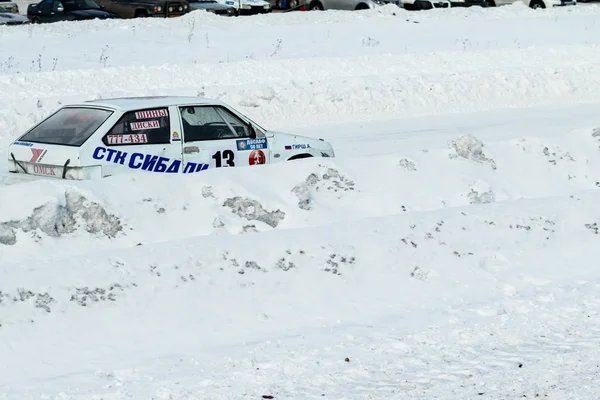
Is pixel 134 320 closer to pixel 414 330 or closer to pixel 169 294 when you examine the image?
pixel 169 294

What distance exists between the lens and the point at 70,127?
11375 millimetres

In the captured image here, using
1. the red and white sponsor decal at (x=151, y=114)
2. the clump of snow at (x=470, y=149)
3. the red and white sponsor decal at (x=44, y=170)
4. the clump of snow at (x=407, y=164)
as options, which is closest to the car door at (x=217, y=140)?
the red and white sponsor decal at (x=151, y=114)

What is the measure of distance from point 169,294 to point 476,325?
7.63ft

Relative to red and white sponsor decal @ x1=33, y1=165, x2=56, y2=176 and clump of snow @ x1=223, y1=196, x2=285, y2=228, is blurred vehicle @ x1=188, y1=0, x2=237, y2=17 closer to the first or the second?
red and white sponsor decal @ x1=33, y1=165, x2=56, y2=176

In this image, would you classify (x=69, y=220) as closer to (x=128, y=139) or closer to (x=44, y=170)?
(x=44, y=170)

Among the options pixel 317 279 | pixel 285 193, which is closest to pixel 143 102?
pixel 285 193

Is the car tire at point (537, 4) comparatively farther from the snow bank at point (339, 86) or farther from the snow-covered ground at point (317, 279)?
the snow-covered ground at point (317, 279)

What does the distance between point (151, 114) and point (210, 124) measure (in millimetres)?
757

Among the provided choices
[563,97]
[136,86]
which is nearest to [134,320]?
[136,86]

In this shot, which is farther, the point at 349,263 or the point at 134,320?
the point at 349,263

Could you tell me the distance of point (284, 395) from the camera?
6.70 m

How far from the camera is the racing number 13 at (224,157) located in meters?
12.0

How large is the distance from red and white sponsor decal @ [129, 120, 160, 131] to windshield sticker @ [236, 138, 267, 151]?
1.00 m

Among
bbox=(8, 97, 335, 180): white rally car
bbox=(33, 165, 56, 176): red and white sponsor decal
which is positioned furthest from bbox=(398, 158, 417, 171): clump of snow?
bbox=(33, 165, 56, 176): red and white sponsor decal
